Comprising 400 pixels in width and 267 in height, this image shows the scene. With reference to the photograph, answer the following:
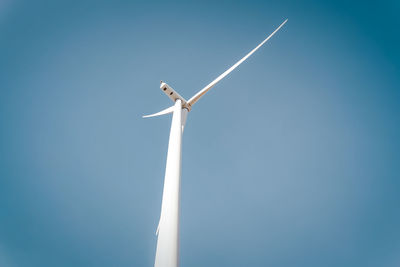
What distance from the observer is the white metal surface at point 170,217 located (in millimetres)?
5113

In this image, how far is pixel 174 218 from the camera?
5.72m

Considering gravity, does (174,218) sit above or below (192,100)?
below

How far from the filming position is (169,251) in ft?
16.8

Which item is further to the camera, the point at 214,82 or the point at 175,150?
the point at 214,82

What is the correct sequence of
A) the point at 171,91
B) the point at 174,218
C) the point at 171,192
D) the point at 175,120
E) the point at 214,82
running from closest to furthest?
the point at 174,218, the point at 171,192, the point at 175,120, the point at 171,91, the point at 214,82

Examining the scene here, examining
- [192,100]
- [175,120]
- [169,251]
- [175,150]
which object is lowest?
[169,251]

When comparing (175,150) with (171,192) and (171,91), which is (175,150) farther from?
(171,91)

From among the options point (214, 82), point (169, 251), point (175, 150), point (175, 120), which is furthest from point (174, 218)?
point (214, 82)

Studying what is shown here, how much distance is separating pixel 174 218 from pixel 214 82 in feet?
32.5

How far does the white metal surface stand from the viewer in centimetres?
511

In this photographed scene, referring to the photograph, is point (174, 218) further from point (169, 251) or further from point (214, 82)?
A: point (214, 82)

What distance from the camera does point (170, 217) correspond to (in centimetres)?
573

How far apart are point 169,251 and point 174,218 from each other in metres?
0.76

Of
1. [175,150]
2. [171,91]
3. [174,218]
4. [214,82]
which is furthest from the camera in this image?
[214,82]
